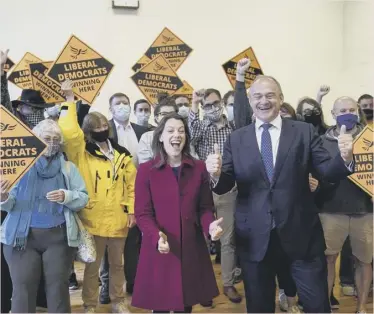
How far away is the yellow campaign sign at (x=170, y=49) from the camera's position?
468 cm

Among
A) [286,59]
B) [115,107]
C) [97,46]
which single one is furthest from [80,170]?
[286,59]

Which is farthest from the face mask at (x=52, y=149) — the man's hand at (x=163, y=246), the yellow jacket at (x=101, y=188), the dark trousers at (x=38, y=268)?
the man's hand at (x=163, y=246)

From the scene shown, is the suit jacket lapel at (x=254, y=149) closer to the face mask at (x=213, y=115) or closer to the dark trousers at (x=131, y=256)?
the face mask at (x=213, y=115)

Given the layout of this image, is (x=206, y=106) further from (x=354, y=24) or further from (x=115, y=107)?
(x=354, y=24)

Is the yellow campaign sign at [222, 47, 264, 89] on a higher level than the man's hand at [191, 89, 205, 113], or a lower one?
higher

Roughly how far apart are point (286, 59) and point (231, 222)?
420cm

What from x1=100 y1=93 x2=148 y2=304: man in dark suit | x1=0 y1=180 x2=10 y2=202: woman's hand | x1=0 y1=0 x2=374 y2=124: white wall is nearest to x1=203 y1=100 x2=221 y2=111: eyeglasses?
x1=100 y1=93 x2=148 y2=304: man in dark suit

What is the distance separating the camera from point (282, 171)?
6.88 feet

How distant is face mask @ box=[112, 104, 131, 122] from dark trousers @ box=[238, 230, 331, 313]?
1915mm

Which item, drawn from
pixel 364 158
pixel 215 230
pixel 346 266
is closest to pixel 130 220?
pixel 215 230

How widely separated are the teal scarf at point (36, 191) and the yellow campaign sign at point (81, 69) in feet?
2.93

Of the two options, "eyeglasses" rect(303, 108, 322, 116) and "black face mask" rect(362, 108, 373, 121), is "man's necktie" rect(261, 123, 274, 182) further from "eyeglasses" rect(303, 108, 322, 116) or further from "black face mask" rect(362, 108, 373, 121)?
"black face mask" rect(362, 108, 373, 121)

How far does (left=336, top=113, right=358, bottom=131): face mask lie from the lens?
2.90 m

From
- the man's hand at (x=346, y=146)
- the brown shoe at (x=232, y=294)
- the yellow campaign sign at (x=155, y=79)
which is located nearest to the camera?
the man's hand at (x=346, y=146)
